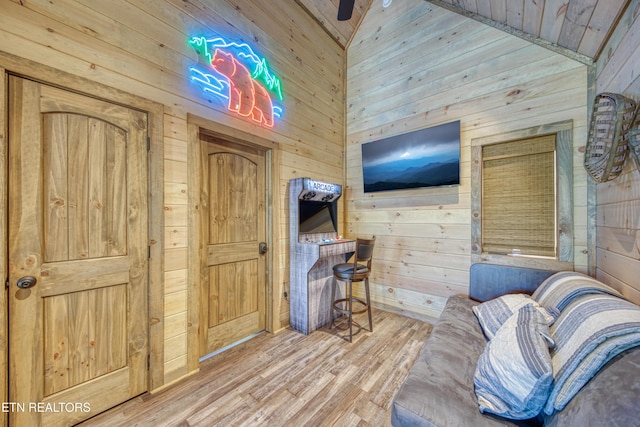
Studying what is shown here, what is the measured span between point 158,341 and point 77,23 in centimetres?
227

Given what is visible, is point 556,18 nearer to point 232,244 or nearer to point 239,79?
point 239,79

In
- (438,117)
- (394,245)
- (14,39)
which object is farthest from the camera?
(394,245)

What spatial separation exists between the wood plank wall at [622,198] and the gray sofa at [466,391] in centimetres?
92

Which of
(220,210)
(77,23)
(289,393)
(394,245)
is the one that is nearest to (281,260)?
(220,210)

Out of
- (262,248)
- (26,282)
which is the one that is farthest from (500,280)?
(26,282)

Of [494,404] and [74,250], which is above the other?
[74,250]

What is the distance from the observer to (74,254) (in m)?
1.53

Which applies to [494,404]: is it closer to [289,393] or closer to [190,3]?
[289,393]

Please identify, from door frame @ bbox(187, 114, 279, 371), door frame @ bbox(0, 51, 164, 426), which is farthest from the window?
door frame @ bbox(0, 51, 164, 426)

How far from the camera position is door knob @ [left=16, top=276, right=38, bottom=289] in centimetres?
134

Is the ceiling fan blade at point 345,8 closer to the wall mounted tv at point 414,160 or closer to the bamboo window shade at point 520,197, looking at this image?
the wall mounted tv at point 414,160

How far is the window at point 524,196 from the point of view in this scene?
2.16 metres

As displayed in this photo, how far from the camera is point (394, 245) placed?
10.6 feet

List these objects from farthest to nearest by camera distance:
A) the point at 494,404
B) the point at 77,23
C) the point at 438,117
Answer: the point at 438,117, the point at 77,23, the point at 494,404
